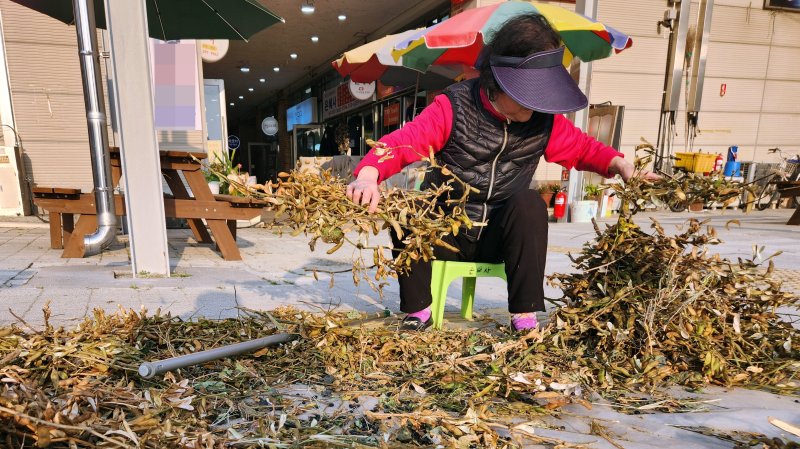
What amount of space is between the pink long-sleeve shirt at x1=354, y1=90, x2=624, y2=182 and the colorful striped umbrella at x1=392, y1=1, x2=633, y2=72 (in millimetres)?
1934

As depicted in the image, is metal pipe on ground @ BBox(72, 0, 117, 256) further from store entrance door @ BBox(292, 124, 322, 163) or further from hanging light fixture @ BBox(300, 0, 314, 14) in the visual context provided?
store entrance door @ BBox(292, 124, 322, 163)

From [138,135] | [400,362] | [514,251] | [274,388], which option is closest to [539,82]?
[514,251]

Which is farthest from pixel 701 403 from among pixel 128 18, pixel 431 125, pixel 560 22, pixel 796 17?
pixel 796 17

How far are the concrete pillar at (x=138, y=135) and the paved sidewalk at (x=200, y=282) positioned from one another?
245 mm

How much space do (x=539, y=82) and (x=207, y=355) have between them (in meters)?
1.60

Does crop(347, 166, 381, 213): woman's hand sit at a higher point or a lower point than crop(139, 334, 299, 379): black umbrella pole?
higher

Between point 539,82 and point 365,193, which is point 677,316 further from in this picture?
point 365,193

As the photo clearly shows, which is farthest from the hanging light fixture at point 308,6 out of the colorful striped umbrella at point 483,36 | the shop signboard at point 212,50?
the colorful striped umbrella at point 483,36

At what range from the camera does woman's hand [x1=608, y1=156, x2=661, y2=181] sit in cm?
181

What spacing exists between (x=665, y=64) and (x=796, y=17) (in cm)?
391

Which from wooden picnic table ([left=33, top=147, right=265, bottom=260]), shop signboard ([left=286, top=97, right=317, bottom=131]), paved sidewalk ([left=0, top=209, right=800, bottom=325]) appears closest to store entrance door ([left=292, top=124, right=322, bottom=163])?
shop signboard ([left=286, top=97, right=317, bottom=131])

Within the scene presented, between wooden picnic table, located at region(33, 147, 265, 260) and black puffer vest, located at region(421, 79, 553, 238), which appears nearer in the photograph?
black puffer vest, located at region(421, 79, 553, 238)

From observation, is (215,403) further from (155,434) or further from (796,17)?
(796,17)

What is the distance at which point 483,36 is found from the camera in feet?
12.7
